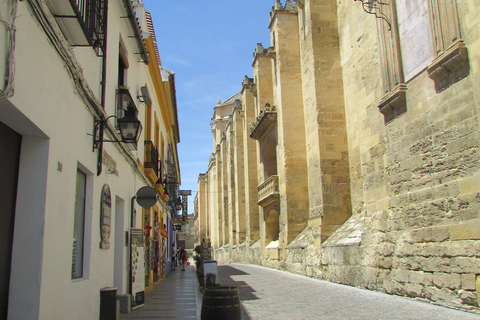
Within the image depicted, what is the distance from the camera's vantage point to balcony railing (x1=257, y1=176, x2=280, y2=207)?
17922 mm

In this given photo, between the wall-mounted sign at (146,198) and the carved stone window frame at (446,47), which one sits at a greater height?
the carved stone window frame at (446,47)

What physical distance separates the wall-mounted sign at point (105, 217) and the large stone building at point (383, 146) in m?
5.02

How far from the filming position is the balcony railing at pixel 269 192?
1792 cm

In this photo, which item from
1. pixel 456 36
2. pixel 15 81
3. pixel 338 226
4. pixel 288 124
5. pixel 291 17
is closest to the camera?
pixel 15 81

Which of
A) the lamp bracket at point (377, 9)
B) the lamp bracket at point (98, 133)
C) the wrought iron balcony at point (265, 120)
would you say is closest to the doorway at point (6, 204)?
the lamp bracket at point (98, 133)

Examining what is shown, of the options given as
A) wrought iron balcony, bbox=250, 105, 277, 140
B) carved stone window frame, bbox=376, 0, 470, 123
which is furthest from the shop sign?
wrought iron balcony, bbox=250, 105, 277, 140

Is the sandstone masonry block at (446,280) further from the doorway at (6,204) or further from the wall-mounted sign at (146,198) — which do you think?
the doorway at (6,204)

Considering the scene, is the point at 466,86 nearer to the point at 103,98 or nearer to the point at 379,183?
the point at 379,183

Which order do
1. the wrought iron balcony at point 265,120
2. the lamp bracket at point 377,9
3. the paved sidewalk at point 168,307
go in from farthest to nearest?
1. the wrought iron balcony at point 265,120
2. the lamp bracket at point 377,9
3. the paved sidewalk at point 168,307

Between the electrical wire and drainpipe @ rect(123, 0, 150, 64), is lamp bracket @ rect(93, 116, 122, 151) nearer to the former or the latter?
the electrical wire

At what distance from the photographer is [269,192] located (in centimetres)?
1862

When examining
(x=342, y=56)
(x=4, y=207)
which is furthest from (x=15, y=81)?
(x=342, y=56)

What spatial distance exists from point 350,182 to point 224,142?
78.0ft

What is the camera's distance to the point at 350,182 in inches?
550
